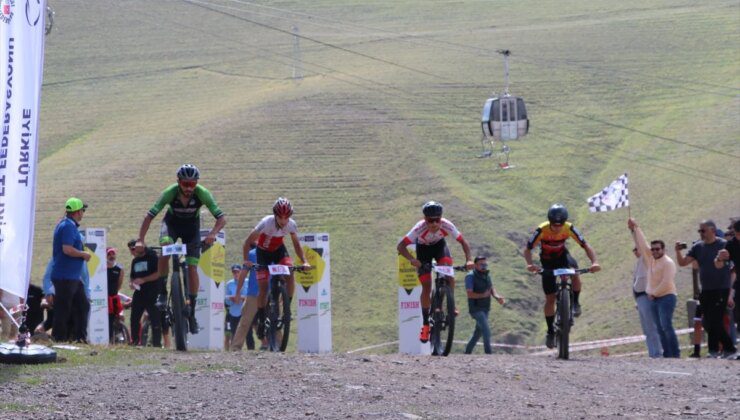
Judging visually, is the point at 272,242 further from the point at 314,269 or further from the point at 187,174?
the point at 314,269

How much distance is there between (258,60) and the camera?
93.5m

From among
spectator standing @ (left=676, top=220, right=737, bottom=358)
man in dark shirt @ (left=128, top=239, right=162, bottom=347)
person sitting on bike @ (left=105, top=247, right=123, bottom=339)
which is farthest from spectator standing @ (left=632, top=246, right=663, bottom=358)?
person sitting on bike @ (left=105, top=247, right=123, bottom=339)

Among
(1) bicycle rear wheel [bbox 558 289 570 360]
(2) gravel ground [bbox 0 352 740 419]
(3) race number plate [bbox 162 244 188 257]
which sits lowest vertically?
(2) gravel ground [bbox 0 352 740 419]

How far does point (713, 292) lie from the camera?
1734cm

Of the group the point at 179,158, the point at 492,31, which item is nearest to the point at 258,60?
the point at 492,31

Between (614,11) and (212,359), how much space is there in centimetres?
9114

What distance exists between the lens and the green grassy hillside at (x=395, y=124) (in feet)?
153

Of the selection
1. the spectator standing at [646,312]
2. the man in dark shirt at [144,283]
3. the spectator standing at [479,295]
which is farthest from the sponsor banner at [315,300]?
the spectator standing at [646,312]

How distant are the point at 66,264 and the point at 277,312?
2720 millimetres

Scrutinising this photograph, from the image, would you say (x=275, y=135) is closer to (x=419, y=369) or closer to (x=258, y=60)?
(x=258, y=60)

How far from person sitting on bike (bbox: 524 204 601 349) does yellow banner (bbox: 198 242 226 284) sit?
7.84m

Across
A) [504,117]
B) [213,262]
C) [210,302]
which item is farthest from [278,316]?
[504,117]

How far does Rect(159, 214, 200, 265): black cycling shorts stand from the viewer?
46.3ft

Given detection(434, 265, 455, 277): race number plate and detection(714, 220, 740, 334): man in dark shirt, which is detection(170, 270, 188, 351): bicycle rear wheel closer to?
detection(434, 265, 455, 277): race number plate
